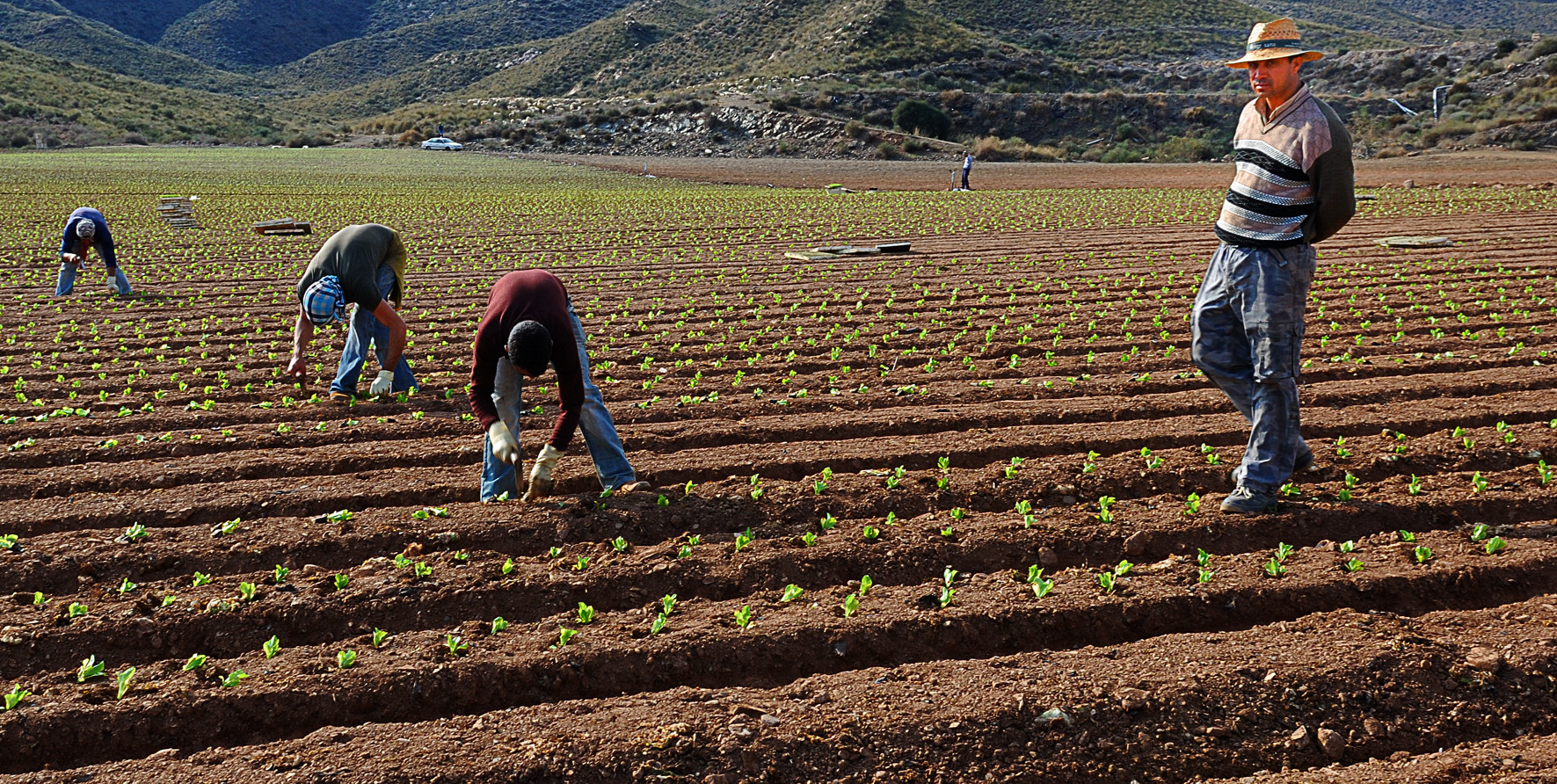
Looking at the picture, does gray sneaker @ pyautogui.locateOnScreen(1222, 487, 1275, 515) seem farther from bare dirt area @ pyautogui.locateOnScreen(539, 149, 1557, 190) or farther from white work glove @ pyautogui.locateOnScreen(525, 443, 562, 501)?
bare dirt area @ pyautogui.locateOnScreen(539, 149, 1557, 190)

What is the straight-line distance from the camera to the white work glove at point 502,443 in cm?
518

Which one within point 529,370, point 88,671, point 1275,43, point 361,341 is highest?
point 1275,43

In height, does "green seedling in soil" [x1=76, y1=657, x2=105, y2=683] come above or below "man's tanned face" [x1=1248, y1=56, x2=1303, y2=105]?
below

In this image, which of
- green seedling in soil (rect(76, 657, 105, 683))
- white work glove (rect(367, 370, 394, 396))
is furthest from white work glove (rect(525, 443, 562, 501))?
white work glove (rect(367, 370, 394, 396))

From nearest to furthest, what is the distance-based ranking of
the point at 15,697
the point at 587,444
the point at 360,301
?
1. the point at 15,697
2. the point at 587,444
3. the point at 360,301

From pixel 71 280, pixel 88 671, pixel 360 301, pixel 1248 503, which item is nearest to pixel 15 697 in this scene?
pixel 88 671

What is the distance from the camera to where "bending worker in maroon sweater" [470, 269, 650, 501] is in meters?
4.82

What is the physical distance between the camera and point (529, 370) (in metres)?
4.78

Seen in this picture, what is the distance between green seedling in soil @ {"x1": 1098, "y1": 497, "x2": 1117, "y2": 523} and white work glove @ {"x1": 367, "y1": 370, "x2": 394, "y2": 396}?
5160mm

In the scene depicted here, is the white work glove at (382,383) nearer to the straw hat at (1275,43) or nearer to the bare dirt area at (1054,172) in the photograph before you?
the straw hat at (1275,43)

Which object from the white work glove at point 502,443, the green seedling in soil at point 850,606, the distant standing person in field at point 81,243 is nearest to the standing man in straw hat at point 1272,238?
the green seedling in soil at point 850,606

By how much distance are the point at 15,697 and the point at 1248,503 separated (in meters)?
5.23

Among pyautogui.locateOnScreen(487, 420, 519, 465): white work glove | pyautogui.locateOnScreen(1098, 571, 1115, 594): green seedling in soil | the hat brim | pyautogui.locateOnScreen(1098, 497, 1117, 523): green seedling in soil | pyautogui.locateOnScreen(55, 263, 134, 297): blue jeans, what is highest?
the hat brim

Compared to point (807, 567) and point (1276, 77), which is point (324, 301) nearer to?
point (807, 567)
